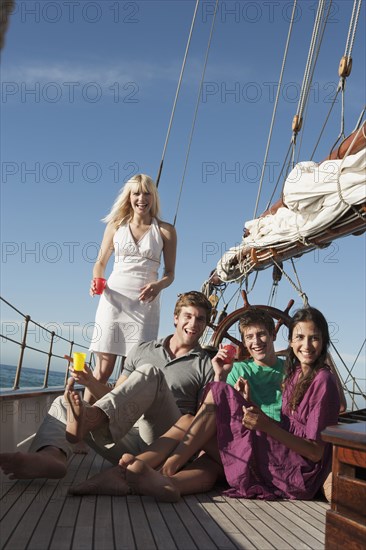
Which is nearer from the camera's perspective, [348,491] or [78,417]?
[348,491]

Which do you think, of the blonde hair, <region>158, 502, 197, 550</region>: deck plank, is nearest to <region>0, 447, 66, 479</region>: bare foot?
<region>158, 502, 197, 550</region>: deck plank

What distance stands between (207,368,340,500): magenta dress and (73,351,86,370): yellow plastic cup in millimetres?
540

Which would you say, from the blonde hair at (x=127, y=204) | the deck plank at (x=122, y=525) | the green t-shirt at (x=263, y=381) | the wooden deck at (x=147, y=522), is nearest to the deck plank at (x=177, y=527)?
the wooden deck at (x=147, y=522)

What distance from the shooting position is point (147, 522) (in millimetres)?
2197

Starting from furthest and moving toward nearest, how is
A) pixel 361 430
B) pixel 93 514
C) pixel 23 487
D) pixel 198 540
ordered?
pixel 23 487, pixel 93 514, pixel 198 540, pixel 361 430

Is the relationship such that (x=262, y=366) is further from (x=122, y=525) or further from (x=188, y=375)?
(x=122, y=525)

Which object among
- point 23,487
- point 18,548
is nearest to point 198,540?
point 18,548

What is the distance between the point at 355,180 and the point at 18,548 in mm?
2350

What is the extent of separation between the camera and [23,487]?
264 cm

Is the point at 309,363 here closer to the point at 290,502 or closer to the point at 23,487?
the point at 290,502

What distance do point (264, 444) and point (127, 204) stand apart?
174cm

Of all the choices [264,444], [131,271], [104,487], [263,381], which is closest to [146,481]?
[104,487]

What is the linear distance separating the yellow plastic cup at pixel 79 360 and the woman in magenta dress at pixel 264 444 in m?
0.46

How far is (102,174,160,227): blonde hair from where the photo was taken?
376cm
